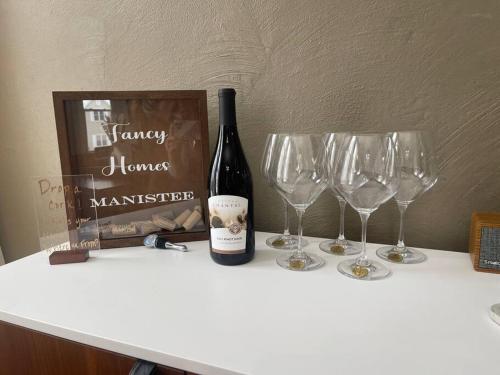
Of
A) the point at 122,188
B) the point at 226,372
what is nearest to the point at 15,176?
the point at 122,188

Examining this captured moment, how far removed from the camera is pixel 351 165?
537 millimetres

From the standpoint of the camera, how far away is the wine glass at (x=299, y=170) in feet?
1.93

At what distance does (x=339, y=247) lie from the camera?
0.68 m

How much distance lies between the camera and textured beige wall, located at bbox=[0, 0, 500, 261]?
628 millimetres

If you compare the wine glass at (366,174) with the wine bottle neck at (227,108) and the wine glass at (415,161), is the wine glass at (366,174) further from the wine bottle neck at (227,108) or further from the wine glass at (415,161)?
the wine bottle neck at (227,108)

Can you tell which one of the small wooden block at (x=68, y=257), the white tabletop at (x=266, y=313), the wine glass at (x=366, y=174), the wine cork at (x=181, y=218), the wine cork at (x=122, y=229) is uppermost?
the wine glass at (x=366, y=174)

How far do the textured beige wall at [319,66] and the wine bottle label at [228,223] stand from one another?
23cm

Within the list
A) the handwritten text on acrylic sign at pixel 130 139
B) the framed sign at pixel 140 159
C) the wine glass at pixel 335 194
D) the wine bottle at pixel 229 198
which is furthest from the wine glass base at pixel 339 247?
the handwritten text on acrylic sign at pixel 130 139

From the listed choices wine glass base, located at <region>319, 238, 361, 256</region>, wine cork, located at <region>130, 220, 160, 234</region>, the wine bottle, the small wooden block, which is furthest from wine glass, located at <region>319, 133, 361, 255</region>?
the small wooden block

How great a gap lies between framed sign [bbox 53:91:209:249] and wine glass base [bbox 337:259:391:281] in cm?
33

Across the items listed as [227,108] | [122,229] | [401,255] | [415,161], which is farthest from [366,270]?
[122,229]

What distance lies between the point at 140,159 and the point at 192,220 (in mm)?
180

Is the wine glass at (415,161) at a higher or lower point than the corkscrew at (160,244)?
higher

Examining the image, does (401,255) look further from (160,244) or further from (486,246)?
(160,244)
